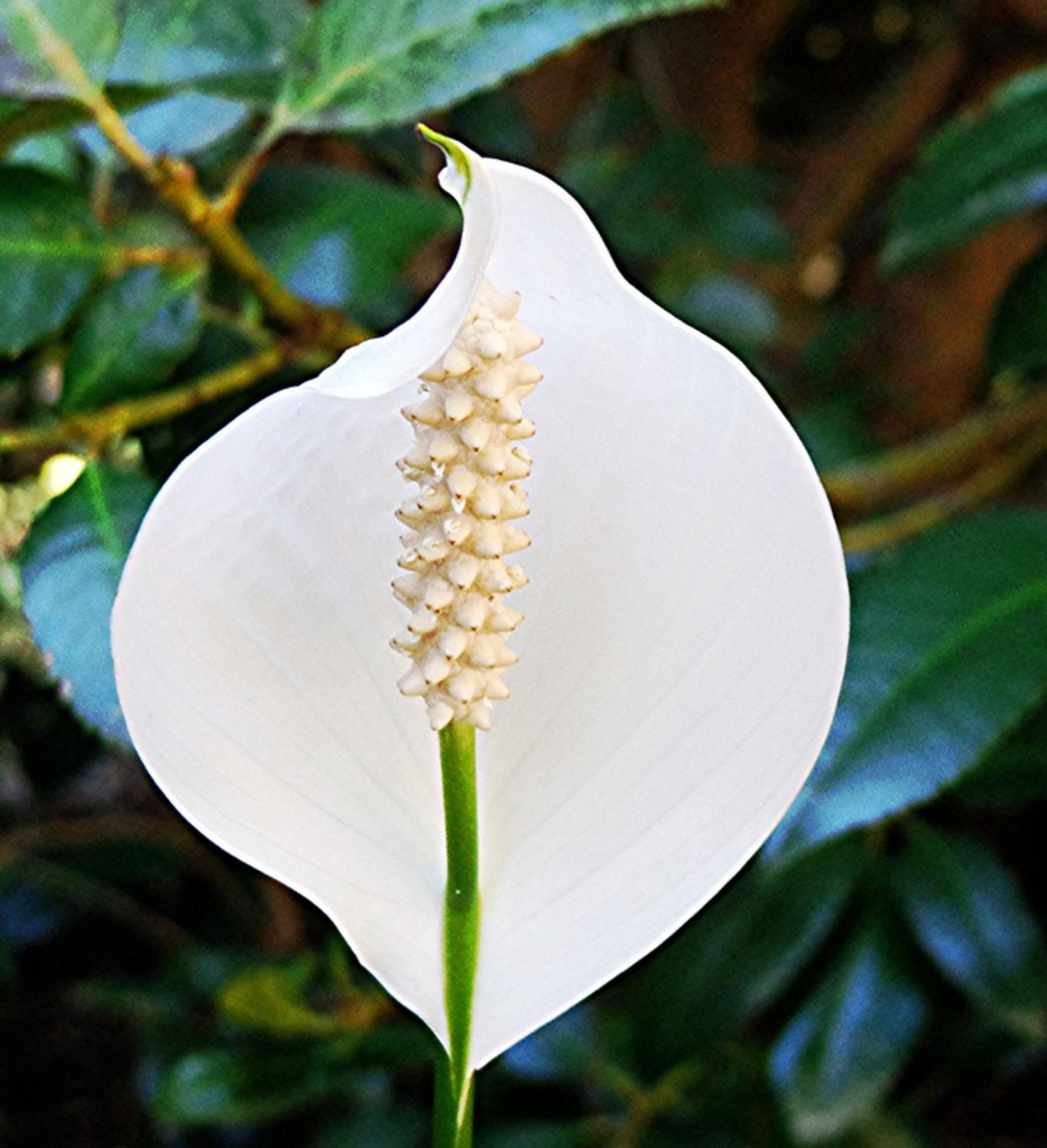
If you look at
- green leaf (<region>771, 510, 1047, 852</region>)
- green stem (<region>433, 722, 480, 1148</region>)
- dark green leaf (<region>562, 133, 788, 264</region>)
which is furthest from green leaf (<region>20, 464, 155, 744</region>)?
dark green leaf (<region>562, 133, 788, 264</region>)

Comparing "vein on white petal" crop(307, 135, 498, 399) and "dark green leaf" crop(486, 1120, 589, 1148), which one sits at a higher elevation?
"vein on white petal" crop(307, 135, 498, 399)

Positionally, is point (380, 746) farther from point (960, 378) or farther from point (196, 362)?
point (960, 378)

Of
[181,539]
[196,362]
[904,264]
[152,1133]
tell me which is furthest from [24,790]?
[181,539]

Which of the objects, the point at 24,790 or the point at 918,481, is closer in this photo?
the point at 918,481

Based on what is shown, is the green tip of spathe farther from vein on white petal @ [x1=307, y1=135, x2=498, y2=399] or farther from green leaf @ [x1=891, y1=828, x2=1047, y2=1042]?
green leaf @ [x1=891, y1=828, x2=1047, y2=1042]

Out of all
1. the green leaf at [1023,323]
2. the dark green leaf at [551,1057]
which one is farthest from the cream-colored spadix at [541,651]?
the dark green leaf at [551,1057]
